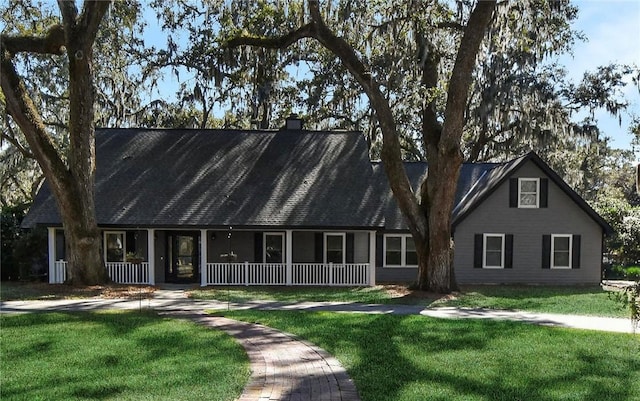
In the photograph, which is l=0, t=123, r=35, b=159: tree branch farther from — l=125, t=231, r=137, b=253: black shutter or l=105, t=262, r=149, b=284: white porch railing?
l=105, t=262, r=149, b=284: white porch railing

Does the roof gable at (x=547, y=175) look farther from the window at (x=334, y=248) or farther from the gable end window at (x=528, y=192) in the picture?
the window at (x=334, y=248)

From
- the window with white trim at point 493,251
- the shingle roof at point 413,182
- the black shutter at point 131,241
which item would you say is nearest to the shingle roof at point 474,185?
the shingle roof at point 413,182

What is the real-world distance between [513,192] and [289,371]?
15778 mm

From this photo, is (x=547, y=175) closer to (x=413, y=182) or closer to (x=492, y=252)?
(x=492, y=252)

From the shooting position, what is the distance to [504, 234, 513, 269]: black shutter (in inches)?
792

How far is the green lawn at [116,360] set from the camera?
5816mm

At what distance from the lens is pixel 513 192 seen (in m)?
20.2

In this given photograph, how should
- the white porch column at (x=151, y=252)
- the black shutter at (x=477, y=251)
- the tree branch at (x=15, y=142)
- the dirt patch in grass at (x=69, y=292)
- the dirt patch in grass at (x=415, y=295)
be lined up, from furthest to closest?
the tree branch at (x=15, y=142), the black shutter at (x=477, y=251), the white porch column at (x=151, y=252), the dirt patch in grass at (x=415, y=295), the dirt patch in grass at (x=69, y=292)

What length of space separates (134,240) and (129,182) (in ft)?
7.29

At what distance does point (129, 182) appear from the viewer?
19.8 m

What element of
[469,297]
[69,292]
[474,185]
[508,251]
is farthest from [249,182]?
[508,251]

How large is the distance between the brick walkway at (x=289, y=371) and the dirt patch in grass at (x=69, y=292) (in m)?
6.27

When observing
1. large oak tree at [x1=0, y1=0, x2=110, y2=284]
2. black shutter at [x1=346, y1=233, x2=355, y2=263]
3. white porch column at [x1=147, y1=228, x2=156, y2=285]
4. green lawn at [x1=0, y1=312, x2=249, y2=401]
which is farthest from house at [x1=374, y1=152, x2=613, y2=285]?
green lawn at [x1=0, y1=312, x2=249, y2=401]

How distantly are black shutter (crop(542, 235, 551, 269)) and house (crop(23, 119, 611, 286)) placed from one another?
0.04m
